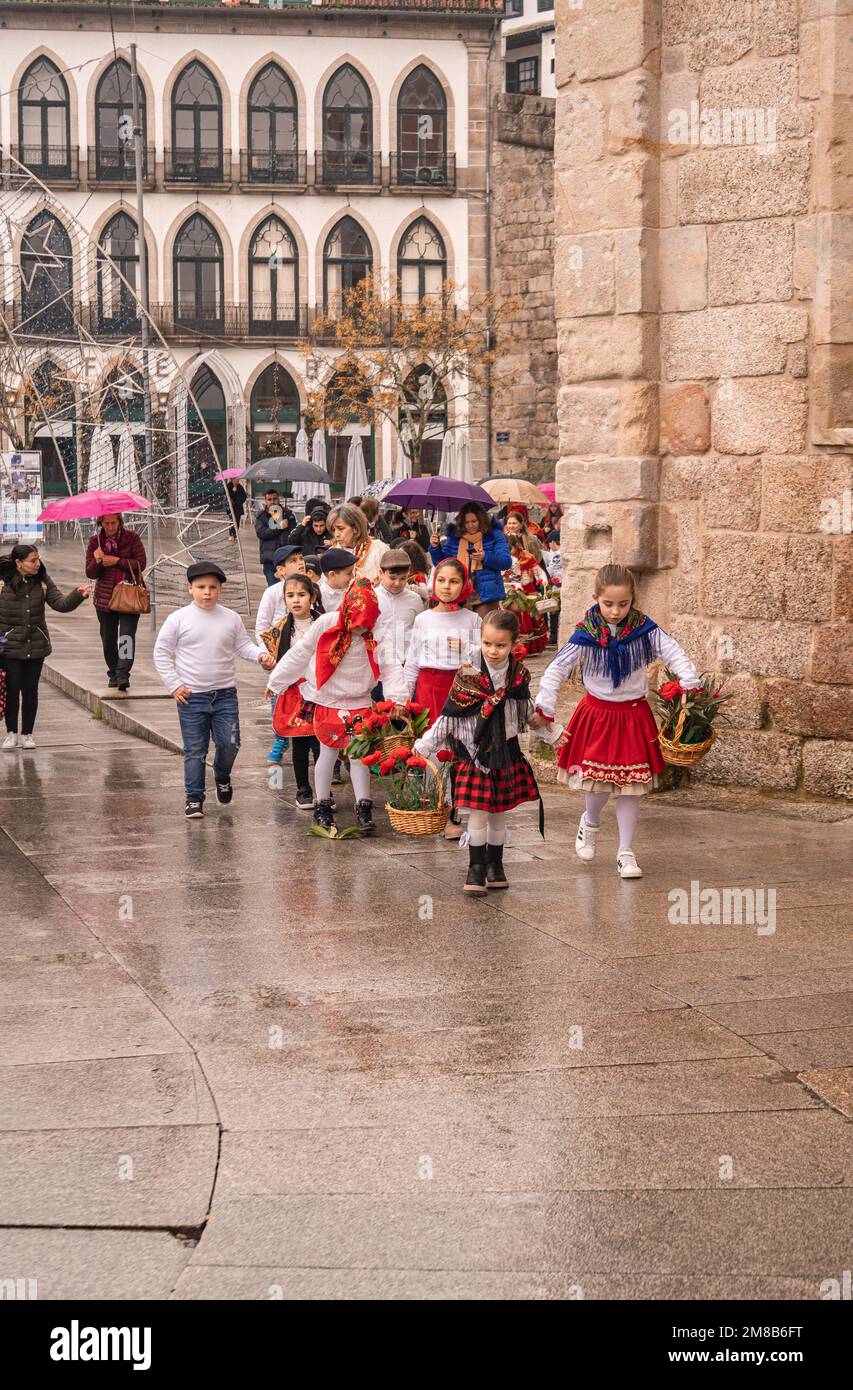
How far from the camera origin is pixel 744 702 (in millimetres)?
10273

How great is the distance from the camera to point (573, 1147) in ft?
16.0

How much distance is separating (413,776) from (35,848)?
1.99 metres

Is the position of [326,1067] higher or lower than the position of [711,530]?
lower

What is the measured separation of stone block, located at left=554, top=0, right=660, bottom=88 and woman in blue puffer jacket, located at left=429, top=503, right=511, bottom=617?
2.75 meters

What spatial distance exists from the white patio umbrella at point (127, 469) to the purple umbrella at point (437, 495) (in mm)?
4225

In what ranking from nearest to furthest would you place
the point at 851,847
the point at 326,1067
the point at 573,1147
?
the point at 573,1147 < the point at 326,1067 < the point at 851,847

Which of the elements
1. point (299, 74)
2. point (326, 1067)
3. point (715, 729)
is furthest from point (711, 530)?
point (299, 74)

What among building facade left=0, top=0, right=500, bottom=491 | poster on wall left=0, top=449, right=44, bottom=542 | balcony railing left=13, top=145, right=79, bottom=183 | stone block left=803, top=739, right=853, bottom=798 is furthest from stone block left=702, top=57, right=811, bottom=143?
balcony railing left=13, top=145, right=79, bottom=183

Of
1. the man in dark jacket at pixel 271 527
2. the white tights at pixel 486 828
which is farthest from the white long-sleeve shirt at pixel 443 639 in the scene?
the man in dark jacket at pixel 271 527

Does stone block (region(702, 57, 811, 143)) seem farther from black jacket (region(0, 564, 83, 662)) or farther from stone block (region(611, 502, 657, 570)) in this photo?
black jacket (region(0, 564, 83, 662))

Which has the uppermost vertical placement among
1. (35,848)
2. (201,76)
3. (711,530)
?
(201,76)

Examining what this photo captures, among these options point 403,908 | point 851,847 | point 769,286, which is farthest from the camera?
point 769,286

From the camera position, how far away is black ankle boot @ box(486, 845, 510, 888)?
818 cm
